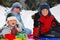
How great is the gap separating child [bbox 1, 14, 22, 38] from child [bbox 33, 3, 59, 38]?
0.14 meters

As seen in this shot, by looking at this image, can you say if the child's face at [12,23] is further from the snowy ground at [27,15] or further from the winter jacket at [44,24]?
the winter jacket at [44,24]

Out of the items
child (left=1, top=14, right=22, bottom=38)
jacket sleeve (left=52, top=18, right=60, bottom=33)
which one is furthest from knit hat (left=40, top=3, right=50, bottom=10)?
child (left=1, top=14, right=22, bottom=38)

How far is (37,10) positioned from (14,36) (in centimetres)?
28

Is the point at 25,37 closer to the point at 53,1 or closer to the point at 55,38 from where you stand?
the point at 55,38

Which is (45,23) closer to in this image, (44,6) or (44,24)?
(44,24)

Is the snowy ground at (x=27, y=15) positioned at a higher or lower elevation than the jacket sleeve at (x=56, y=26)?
higher

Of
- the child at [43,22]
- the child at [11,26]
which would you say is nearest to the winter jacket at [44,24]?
the child at [43,22]

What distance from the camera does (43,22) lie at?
153cm

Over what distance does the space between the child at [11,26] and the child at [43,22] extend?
0.14m

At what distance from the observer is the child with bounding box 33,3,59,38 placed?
5.03 feet

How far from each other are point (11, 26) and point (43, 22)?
25cm

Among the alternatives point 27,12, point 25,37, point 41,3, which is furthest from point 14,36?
point 41,3

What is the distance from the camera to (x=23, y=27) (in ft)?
5.13

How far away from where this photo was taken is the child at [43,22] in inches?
60.3
